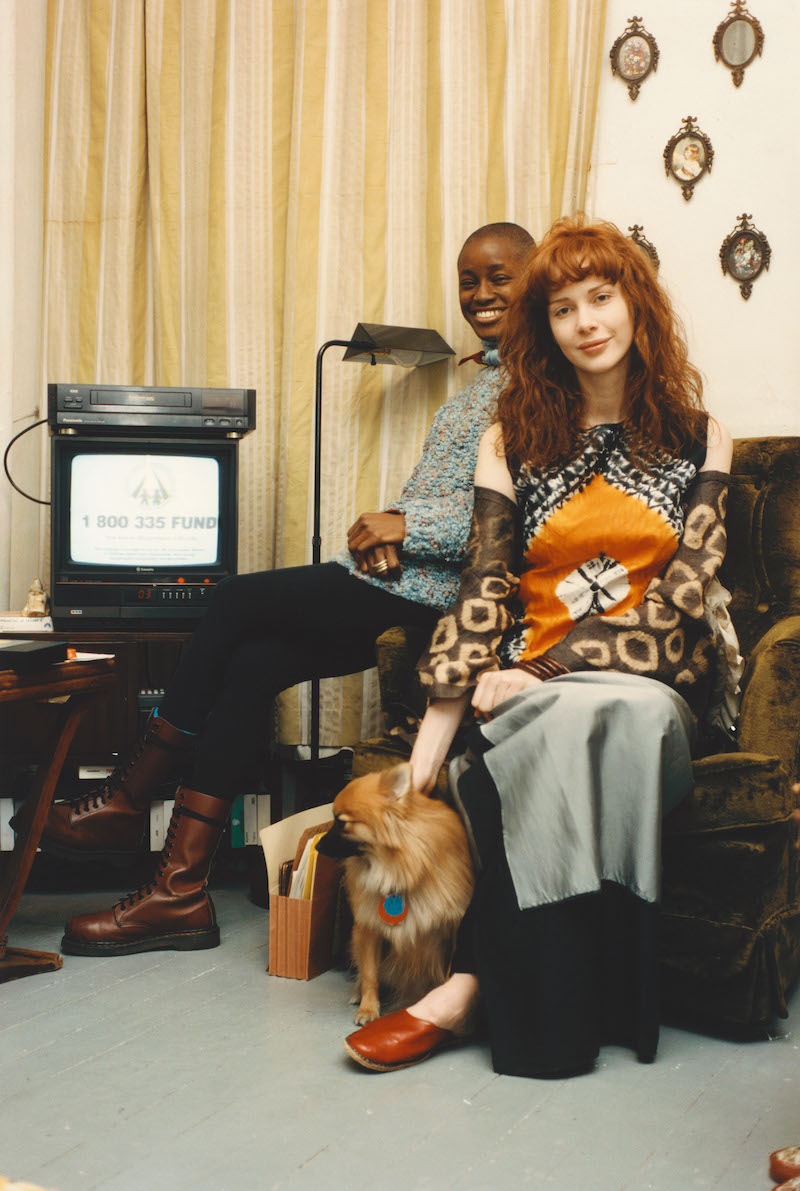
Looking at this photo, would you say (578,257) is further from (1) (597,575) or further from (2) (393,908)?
(2) (393,908)

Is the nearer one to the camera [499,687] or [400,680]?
[499,687]

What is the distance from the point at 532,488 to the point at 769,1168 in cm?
107

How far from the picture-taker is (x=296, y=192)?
277cm

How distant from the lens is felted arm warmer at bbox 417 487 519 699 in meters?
1.74

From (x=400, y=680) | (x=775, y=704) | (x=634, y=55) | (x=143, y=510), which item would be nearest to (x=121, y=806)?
(x=400, y=680)

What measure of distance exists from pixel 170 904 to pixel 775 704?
1112 mm

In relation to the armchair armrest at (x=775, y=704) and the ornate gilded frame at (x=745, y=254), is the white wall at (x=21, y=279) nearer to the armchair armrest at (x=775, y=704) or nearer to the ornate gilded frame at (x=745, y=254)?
the ornate gilded frame at (x=745, y=254)

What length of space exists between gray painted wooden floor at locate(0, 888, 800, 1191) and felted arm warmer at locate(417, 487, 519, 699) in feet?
1.84

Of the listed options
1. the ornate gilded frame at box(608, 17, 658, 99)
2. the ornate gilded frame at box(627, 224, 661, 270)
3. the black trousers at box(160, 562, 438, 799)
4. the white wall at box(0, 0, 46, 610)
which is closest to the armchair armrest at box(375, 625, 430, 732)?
the black trousers at box(160, 562, 438, 799)

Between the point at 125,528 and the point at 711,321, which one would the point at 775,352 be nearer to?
the point at 711,321

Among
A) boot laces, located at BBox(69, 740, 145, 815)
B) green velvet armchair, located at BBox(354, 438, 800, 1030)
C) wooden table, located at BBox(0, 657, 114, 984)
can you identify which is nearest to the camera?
green velvet armchair, located at BBox(354, 438, 800, 1030)

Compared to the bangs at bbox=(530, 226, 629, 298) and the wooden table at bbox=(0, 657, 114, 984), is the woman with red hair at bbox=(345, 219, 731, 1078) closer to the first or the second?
the bangs at bbox=(530, 226, 629, 298)

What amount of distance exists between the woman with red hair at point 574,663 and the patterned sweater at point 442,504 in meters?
0.18

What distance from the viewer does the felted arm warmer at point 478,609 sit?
1.74 meters
